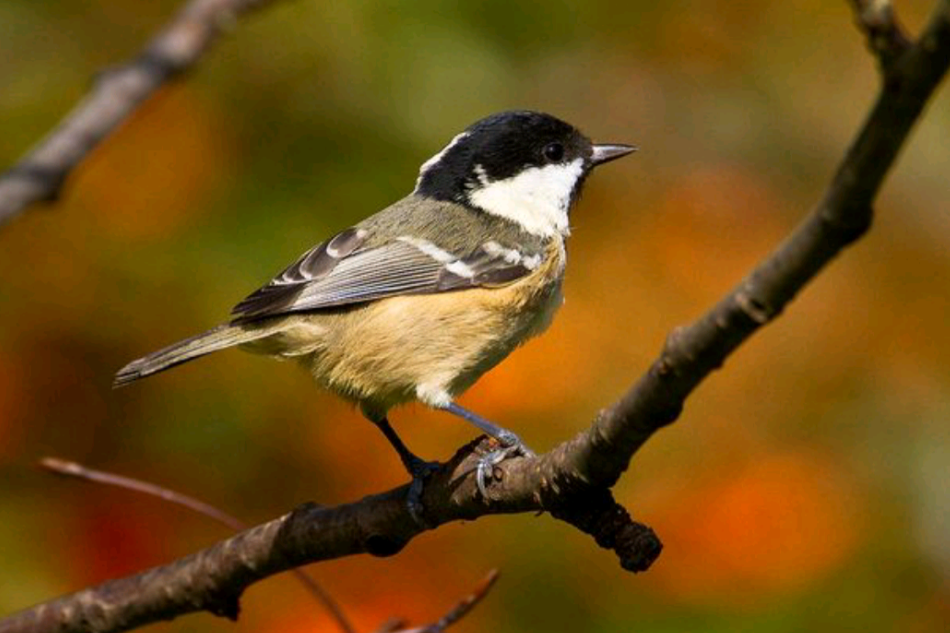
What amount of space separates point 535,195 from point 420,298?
2.11 feet

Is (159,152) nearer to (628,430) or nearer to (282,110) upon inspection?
(282,110)

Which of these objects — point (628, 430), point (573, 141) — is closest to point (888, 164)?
point (628, 430)

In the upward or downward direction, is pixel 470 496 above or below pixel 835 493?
above

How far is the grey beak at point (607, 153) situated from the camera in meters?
3.81

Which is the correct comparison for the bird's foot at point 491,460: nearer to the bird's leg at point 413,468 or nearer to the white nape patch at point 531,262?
the bird's leg at point 413,468

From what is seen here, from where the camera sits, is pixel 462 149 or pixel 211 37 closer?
pixel 211 37

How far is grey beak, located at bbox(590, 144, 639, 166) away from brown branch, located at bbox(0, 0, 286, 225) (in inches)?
66.7

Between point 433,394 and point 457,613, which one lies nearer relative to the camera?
point 457,613

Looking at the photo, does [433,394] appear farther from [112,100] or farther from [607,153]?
[112,100]

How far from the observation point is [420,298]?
10.8ft

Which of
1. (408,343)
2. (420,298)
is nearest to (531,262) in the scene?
(420,298)

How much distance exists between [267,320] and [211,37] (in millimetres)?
1103

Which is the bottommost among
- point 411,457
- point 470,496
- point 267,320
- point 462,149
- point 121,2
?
point 470,496

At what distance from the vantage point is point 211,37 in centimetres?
219
